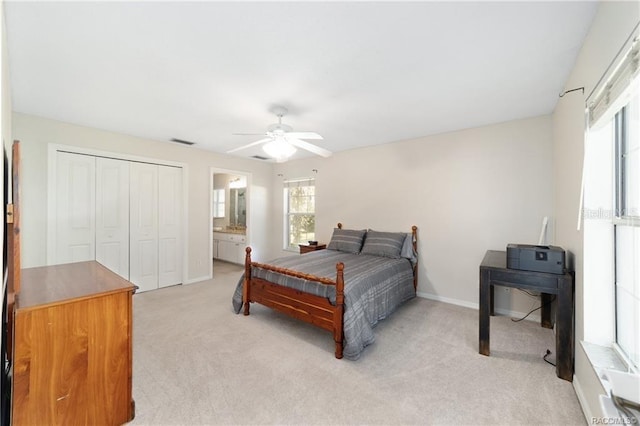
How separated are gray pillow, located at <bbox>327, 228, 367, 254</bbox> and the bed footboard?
59.1 inches

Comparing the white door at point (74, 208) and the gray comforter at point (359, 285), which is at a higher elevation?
the white door at point (74, 208)

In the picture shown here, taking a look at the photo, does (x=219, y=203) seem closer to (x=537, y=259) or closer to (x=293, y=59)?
(x=293, y=59)

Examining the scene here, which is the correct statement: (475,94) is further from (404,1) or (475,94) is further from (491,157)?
(404,1)

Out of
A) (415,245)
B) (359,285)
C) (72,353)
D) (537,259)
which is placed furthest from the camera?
(415,245)

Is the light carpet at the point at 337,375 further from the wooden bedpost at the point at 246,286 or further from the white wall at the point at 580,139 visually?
the white wall at the point at 580,139

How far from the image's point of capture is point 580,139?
1.85 metres

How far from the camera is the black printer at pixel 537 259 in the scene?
80.3 inches

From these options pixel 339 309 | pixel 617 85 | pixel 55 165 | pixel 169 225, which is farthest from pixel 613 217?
pixel 55 165

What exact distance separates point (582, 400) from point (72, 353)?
3036mm

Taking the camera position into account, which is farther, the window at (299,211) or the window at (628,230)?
the window at (299,211)

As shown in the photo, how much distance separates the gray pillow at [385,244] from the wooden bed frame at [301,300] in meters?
1.45

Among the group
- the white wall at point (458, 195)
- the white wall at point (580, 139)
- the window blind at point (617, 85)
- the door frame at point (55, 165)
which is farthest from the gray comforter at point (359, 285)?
the door frame at point (55, 165)

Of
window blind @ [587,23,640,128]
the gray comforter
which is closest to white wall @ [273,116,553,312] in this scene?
the gray comforter

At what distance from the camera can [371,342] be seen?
237cm
